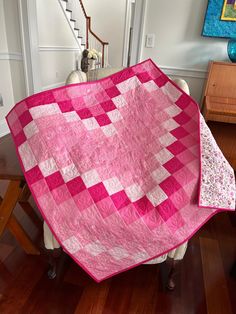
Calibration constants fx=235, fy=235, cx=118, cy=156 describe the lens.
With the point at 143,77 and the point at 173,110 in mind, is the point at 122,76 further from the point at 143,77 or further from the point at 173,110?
the point at 173,110

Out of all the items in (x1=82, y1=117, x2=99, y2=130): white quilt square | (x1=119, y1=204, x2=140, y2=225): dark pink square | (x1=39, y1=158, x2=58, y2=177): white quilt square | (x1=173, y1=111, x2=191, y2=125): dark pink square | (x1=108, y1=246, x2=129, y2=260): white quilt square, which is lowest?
(x1=108, y1=246, x2=129, y2=260): white quilt square

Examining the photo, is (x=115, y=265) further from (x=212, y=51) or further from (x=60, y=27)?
(x=60, y=27)

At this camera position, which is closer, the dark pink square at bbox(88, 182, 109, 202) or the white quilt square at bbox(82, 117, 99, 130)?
the dark pink square at bbox(88, 182, 109, 202)

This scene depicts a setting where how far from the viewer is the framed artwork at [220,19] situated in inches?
68.5

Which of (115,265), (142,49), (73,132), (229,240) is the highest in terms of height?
(142,49)

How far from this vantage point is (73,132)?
40.4 inches

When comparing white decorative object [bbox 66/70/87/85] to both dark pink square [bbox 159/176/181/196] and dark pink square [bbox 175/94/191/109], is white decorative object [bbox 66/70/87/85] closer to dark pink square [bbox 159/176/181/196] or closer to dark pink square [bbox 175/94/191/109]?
dark pink square [bbox 175/94/191/109]

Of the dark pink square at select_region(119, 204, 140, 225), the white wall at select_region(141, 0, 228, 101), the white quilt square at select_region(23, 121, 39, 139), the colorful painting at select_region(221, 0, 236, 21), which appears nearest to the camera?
the dark pink square at select_region(119, 204, 140, 225)

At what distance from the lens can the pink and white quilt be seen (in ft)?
2.86

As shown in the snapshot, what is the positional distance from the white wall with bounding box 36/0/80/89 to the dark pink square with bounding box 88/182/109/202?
8.93ft

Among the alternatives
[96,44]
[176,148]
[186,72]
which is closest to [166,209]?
[176,148]

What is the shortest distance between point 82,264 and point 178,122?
0.75m

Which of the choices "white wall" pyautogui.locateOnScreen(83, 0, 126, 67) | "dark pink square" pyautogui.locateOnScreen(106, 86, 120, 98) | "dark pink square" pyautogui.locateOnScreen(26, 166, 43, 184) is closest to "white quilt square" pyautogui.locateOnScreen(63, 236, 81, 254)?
"dark pink square" pyautogui.locateOnScreen(26, 166, 43, 184)

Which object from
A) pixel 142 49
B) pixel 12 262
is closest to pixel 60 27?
pixel 142 49
